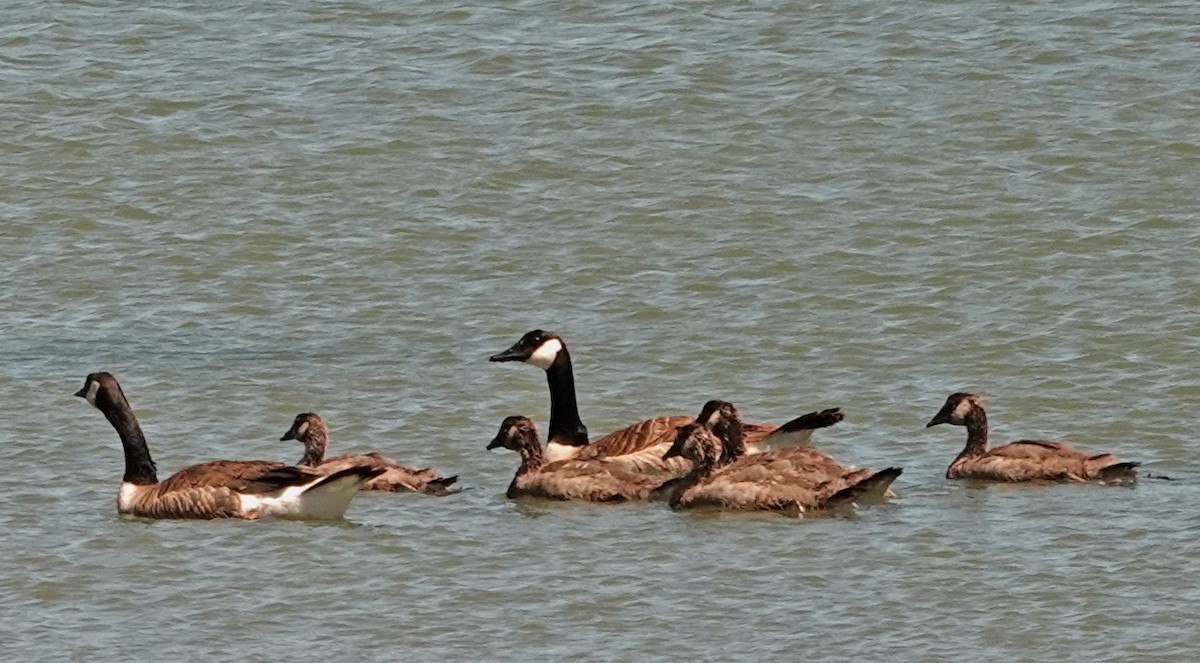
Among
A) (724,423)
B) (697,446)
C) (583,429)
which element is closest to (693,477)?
(697,446)

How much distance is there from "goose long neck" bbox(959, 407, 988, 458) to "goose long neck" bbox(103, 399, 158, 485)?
4.84m

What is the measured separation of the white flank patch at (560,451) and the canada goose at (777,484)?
→ 156cm

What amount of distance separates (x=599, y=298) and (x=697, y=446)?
4.55 metres

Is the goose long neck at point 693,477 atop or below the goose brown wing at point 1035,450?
atop

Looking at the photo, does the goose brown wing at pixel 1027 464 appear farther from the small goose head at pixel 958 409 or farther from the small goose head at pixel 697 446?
the small goose head at pixel 697 446

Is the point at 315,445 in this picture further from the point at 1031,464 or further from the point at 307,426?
the point at 1031,464

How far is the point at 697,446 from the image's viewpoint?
1470cm

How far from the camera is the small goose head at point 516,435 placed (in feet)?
49.3

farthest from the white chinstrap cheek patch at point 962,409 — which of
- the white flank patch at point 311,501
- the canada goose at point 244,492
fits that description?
the white flank patch at point 311,501

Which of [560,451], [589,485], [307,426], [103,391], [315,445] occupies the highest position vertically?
[103,391]

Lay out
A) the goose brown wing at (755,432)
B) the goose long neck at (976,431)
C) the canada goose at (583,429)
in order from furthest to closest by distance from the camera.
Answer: the goose brown wing at (755,432) < the canada goose at (583,429) < the goose long neck at (976,431)

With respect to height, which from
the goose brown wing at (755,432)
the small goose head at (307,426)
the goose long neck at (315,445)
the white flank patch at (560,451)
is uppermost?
the small goose head at (307,426)

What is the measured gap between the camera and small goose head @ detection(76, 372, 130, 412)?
14.9 m

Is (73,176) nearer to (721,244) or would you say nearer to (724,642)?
(721,244)
